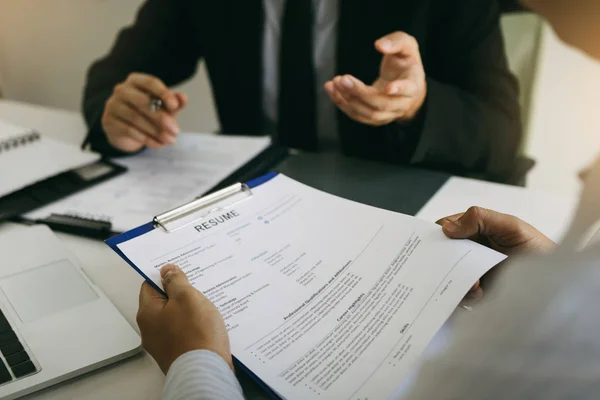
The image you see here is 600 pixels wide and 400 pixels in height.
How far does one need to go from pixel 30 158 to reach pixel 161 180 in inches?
8.3

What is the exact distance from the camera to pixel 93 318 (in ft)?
1.56

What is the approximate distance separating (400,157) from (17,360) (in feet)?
1.86

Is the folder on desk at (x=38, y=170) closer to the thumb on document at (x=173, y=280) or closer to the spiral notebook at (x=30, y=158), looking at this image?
the spiral notebook at (x=30, y=158)

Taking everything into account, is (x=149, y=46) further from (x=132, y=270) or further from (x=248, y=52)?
(x=132, y=270)

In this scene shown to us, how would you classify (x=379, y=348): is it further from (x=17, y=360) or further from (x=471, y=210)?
(x=17, y=360)

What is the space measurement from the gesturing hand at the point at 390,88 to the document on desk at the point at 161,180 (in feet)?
0.68

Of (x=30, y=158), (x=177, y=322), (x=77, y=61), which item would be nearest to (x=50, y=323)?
(x=177, y=322)

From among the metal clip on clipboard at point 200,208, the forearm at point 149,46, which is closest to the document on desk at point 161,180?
the metal clip on clipboard at point 200,208

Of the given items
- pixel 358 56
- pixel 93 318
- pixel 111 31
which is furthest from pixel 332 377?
pixel 111 31

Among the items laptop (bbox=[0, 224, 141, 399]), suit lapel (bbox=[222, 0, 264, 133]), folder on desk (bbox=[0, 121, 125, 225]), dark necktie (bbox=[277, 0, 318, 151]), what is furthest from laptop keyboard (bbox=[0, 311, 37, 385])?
suit lapel (bbox=[222, 0, 264, 133])

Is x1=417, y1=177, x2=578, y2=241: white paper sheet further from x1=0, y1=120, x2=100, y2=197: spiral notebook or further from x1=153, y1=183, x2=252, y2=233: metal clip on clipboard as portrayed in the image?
x1=0, y1=120, x2=100, y2=197: spiral notebook

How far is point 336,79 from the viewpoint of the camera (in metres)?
0.67

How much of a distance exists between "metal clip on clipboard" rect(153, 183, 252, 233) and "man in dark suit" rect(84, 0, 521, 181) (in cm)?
21

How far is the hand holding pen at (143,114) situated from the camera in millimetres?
823
